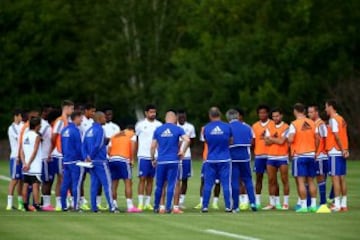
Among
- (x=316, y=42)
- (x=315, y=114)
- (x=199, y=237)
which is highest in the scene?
(x=316, y=42)

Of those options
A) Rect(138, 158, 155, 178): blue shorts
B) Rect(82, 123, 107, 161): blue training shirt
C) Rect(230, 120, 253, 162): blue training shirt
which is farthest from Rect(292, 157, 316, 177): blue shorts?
Rect(82, 123, 107, 161): blue training shirt

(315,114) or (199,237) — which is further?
(315,114)

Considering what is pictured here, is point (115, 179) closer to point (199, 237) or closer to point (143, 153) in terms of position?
point (143, 153)

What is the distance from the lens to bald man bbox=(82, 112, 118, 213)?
28.8 m

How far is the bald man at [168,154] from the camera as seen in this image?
2839 cm

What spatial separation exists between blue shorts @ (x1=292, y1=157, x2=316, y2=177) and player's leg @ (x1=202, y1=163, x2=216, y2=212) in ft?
5.65

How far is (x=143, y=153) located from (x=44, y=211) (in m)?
2.66

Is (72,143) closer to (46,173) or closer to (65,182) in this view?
(65,182)

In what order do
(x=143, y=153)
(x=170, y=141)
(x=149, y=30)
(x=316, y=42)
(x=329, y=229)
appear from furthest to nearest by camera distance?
1. (x=149, y=30)
2. (x=316, y=42)
3. (x=143, y=153)
4. (x=170, y=141)
5. (x=329, y=229)

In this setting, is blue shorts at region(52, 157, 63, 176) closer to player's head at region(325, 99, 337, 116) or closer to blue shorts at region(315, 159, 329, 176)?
blue shorts at region(315, 159, 329, 176)

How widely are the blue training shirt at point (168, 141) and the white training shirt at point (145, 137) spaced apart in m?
1.99

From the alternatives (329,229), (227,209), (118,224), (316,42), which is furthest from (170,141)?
(316,42)

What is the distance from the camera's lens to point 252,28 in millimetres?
71875

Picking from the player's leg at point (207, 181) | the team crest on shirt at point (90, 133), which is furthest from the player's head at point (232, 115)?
the team crest on shirt at point (90, 133)
